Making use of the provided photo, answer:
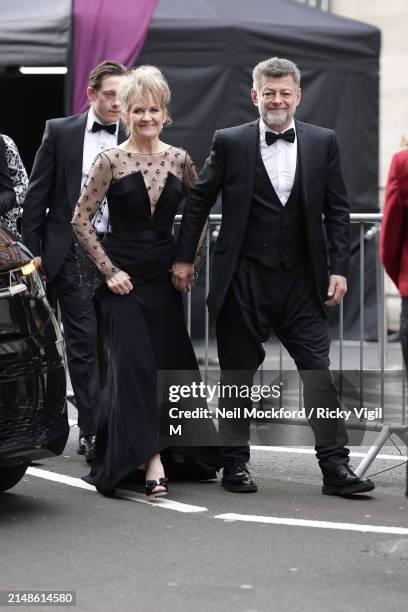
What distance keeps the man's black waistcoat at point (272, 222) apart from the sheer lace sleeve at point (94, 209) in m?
0.70

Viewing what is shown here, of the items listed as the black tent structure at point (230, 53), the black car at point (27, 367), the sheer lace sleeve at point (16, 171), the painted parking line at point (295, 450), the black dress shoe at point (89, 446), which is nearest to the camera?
the black car at point (27, 367)

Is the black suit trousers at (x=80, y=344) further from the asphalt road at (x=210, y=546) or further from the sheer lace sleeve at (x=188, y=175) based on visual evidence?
the sheer lace sleeve at (x=188, y=175)

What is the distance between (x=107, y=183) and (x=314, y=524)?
1895mm

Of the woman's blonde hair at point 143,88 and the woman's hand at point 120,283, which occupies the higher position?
the woman's blonde hair at point 143,88

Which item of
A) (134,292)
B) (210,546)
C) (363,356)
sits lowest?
(210,546)

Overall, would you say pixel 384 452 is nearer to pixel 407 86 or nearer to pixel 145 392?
pixel 145 392

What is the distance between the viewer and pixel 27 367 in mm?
6230

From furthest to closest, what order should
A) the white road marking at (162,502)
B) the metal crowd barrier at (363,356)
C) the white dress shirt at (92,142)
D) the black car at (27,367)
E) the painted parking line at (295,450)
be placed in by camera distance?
the painted parking line at (295,450), the white dress shirt at (92,142), the metal crowd barrier at (363,356), the white road marking at (162,502), the black car at (27,367)

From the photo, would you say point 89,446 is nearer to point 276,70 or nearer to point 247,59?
point 276,70

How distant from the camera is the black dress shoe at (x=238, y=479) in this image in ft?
22.9

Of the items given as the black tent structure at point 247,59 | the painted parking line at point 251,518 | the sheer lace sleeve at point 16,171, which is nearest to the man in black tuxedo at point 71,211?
the sheer lace sleeve at point 16,171

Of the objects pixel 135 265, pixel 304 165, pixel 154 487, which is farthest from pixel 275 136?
pixel 154 487

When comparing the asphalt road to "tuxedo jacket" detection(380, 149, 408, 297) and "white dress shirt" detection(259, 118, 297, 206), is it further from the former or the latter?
"white dress shirt" detection(259, 118, 297, 206)

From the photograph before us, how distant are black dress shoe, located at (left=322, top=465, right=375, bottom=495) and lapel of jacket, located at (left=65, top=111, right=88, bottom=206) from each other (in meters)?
2.14
